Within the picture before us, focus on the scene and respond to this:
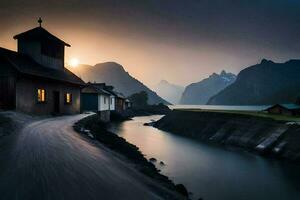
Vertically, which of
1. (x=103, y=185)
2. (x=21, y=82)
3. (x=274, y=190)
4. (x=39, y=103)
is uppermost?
(x=21, y=82)

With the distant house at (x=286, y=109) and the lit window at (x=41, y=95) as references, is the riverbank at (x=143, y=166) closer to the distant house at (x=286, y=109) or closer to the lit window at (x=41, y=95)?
the lit window at (x=41, y=95)

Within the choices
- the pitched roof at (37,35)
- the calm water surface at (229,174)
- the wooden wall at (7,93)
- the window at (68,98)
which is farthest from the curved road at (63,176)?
the window at (68,98)

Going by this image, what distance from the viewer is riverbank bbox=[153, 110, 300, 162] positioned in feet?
106

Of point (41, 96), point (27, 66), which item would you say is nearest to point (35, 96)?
point (41, 96)

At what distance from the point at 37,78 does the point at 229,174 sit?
2280 centimetres

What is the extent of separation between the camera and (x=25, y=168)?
10234 mm

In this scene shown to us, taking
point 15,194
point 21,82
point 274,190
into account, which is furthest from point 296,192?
point 21,82

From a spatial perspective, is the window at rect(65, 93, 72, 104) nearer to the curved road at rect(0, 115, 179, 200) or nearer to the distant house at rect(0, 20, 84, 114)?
the distant house at rect(0, 20, 84, 114)

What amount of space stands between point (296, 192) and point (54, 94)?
28834 millimetres

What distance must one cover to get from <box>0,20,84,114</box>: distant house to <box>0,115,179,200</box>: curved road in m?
15.1

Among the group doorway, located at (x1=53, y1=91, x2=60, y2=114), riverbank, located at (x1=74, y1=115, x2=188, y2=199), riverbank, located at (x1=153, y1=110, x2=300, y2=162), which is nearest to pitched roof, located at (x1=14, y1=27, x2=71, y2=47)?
doorway, located at (x1=53, y1=91, x2=60, y2=114)

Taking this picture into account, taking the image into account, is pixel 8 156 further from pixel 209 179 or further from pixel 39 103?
pixel 39 103

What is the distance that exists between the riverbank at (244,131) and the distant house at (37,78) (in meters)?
24.1

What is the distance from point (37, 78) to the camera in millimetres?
31359
